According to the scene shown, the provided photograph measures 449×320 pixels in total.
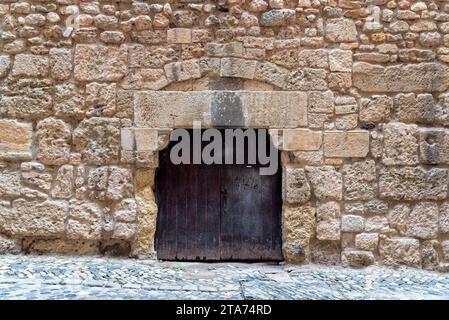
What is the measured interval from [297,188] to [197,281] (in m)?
1.26

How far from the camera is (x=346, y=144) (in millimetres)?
4113

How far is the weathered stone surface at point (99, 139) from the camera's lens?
13.5ft

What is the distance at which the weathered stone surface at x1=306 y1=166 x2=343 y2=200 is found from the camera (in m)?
4.11

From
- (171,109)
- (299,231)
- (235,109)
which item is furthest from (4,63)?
(299,231)

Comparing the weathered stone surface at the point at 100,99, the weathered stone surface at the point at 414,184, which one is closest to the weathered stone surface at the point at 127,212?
the weathered stone surface at the point at 100,99

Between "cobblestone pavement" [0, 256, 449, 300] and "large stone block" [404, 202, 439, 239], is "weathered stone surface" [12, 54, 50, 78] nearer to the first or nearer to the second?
"cobblestone pavement" [0, 256, 449, 300]

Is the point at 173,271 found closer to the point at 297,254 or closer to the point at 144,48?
the point at 297,254

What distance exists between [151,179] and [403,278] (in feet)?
7.88

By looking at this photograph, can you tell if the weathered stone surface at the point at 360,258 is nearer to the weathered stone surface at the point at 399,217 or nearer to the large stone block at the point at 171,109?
the weathered stone surface at the point at 399,217

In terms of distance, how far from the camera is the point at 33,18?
13.6ft

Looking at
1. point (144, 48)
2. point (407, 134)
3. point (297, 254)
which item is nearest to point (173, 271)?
point (297, 254)

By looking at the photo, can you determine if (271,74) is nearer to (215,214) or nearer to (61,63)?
(215,214)

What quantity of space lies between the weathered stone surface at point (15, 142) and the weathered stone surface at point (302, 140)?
240 centimetres

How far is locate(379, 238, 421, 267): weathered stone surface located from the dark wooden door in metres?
0.98
